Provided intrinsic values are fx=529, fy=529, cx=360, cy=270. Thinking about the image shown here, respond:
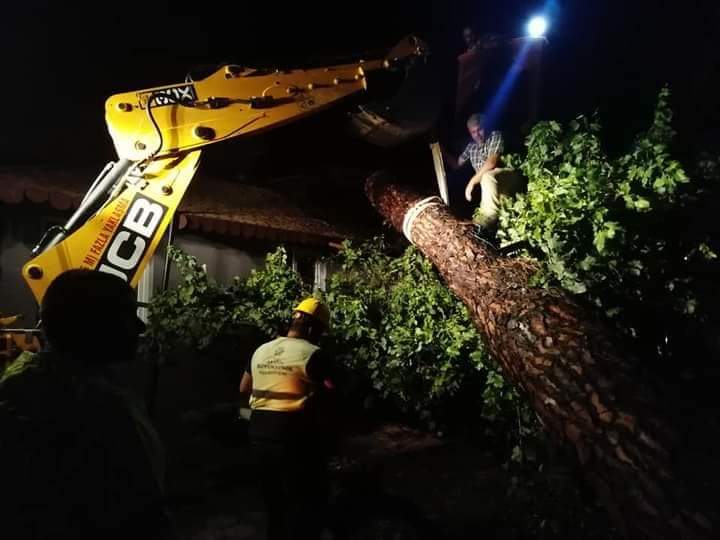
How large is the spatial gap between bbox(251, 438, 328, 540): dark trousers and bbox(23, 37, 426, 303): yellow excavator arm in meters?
1.87

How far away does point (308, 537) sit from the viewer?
2980 mm

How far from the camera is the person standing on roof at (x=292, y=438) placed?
3.00 meters

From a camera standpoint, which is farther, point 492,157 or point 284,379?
point 492,157

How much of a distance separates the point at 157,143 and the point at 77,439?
3518mm

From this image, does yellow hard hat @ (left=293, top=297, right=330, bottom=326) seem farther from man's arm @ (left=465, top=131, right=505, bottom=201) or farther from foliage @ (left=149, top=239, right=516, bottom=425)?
man's arm @ (left=465, top=131, right=505, bottom=201)

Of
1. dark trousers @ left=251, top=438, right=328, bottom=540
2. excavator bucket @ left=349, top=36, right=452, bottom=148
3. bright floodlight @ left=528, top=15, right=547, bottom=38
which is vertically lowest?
dark trousers @ left=251, top=438, right=328, bottom=540

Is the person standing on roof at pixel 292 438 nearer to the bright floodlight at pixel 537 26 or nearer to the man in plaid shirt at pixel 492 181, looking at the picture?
the man in plaid shirt at pixel 492 181

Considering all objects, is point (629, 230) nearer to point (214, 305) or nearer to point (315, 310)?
point (315, 310)

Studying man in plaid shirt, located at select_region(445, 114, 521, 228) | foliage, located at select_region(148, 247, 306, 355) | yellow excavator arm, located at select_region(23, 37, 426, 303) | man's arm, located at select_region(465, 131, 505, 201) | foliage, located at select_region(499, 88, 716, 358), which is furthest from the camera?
foliage, located at select_region(148, 247, 306, 355)

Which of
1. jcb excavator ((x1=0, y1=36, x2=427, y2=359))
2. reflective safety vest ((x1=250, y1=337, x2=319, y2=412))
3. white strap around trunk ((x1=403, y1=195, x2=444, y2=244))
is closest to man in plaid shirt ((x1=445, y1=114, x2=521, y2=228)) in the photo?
white strap around trunk ((x1=403, y1=195, x2=444, y2=244))

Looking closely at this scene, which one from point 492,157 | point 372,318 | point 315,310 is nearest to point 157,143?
point 315,310

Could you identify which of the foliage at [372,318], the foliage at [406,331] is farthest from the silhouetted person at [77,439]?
the foliage at [372,318]

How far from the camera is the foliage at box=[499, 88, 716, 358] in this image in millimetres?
3266

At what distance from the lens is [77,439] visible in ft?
4.04
